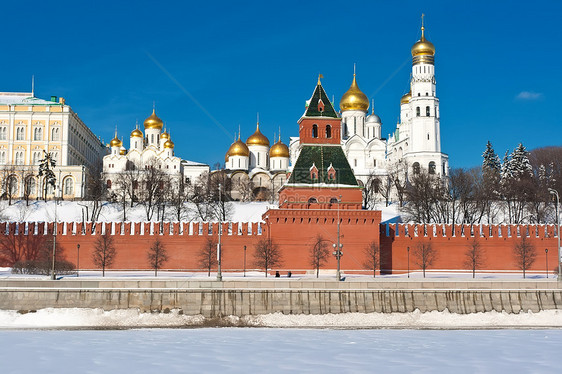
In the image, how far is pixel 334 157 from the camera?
132 ft

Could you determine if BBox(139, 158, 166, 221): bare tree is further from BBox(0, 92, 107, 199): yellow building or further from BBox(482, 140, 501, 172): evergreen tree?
BBox(482, 140, 501, 172): evergreen tree

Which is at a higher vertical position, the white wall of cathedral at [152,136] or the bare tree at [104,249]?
the white wall of cathedral at [152,136]

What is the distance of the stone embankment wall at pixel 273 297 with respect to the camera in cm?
2739

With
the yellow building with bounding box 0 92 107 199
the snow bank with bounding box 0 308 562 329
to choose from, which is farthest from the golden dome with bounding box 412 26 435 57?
the snow bank with bounding box 0 308 562 329

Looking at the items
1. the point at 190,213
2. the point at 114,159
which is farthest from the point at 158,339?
the point at 114,159

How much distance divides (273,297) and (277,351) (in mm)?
6701

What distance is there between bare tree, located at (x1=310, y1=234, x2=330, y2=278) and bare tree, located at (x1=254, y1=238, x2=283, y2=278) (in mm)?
1847

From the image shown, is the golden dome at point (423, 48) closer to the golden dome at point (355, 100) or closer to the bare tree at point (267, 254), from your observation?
the golden dome at point (355, 100)

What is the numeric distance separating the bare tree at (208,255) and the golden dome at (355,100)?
42.1 metres

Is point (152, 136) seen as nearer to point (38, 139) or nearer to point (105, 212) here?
point (38, 139)

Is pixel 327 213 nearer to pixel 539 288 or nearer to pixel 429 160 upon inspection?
pixel 539 288

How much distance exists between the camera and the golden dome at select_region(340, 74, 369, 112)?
77.9 m

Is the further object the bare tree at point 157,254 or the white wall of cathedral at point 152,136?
the white wall of cathedral at point 152,136

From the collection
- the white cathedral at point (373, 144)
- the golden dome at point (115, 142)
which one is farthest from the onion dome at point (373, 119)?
the golden dome at point (115, 142)
